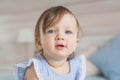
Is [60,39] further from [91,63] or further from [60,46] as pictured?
[91,63]

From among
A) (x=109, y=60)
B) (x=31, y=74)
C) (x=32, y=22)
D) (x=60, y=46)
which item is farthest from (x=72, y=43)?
(x=32, y=22)

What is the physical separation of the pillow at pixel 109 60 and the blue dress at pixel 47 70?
3.23 feet

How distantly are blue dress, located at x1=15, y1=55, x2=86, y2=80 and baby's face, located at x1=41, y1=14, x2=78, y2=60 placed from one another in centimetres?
4

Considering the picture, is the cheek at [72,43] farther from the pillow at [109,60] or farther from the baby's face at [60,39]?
the pillow at [109,60]

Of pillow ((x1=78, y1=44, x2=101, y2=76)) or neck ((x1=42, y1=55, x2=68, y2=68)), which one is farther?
pillow ((x1=78, y1=44, x2=101, y2=76))

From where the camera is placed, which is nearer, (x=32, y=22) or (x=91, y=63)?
(x=91, y=63)

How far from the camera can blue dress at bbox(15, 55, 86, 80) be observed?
80cm

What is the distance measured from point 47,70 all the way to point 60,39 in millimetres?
115

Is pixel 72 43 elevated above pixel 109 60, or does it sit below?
above

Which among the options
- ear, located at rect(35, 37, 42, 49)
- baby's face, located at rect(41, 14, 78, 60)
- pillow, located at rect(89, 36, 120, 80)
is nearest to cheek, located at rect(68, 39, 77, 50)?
baby's face, located at rect(41, 14, 78, 60)

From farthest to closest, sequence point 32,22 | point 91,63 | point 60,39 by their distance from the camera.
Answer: point 32,22, point 91,63, point 60,39

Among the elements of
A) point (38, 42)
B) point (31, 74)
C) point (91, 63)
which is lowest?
point (91, 63)

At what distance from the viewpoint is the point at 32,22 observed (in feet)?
9.68

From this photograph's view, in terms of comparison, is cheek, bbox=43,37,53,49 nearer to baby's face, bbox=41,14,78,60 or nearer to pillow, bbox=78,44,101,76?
baby's face, bbox=41,14,78,60
